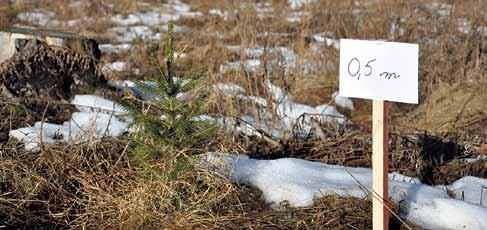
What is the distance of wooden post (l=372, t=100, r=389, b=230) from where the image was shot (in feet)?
7.21

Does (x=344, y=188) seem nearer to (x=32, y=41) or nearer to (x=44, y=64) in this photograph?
(x=44, y=64)

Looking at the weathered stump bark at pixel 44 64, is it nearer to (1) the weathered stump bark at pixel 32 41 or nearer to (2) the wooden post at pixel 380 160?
(1) the weathered stump bark at pixel 32 41

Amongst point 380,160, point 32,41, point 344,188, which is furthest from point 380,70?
point 32,41

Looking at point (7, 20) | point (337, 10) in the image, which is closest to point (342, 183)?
point (337, 10)

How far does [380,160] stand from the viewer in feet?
7.24

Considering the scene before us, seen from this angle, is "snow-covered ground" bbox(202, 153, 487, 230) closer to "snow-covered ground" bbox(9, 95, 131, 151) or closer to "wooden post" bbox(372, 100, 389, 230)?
"wooden post" bbox(372, 100, 389, 230)

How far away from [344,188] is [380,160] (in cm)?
56

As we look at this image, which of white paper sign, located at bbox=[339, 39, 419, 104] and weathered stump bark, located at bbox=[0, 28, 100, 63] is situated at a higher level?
white paper sign, located at bbox=[339, 39, 419, 104]

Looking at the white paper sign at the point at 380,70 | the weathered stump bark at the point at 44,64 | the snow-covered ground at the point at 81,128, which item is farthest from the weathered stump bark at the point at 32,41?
the white paper sign at the point at 380,70

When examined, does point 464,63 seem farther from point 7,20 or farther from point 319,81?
point 7,20

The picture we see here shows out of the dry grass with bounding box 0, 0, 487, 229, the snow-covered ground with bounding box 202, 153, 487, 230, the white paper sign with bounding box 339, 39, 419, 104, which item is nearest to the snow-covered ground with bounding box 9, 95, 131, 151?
the dry grass with bounding box 0, 0, 487, 229

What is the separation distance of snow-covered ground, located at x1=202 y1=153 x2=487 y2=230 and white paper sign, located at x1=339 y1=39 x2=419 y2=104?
495 millimetres

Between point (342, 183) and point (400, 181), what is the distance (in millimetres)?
293

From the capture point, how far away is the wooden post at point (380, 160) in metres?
2.20
